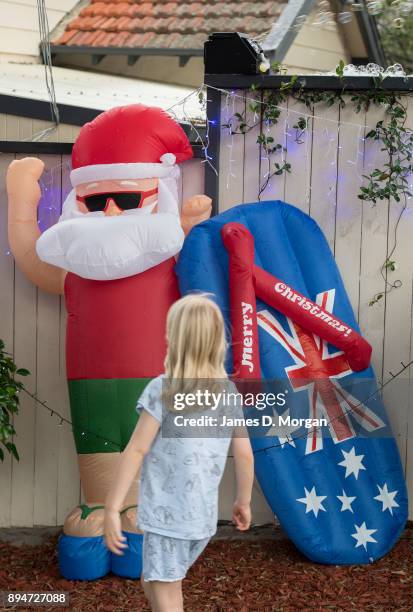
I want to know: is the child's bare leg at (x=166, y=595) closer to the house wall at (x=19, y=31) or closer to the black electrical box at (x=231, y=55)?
the black electrical box at (x=231, y=55)

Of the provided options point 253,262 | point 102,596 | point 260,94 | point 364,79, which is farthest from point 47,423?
point 364,79

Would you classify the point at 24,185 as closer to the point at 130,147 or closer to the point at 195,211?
the point at 130,147

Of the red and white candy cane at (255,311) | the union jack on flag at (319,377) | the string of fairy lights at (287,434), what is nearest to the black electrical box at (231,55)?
the red and white candy cane at (255,311)

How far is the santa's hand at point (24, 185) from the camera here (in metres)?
4.41

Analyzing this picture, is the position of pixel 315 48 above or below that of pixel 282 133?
above

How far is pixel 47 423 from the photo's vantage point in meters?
4.72

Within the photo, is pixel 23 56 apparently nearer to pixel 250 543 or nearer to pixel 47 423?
pixel 47 423

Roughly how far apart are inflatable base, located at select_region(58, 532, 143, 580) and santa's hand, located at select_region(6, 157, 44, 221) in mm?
1473

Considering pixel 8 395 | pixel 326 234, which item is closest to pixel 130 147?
pixel 326 234

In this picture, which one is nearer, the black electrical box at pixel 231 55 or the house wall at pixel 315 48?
the black electrical box at pixel 231 55

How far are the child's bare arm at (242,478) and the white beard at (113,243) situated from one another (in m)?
1.30

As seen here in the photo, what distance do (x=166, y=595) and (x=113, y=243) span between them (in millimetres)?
1615

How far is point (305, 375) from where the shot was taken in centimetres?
438

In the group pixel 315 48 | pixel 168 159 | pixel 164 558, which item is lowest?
pixel 164 558
